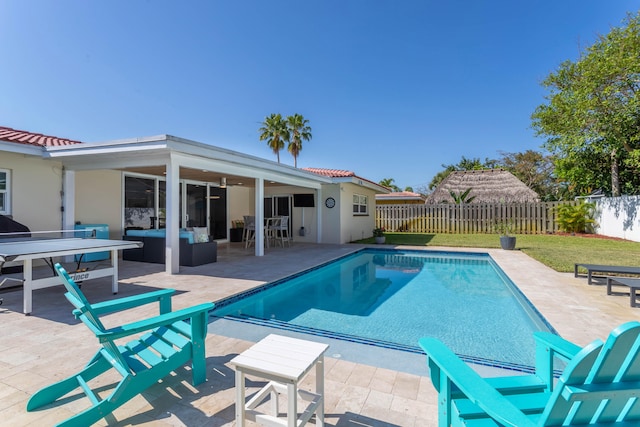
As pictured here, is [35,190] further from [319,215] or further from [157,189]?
[319,215]

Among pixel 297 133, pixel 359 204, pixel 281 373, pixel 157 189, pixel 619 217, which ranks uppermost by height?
A: pixel 297 133

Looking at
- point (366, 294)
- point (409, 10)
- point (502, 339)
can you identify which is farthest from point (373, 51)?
point (502, 339)

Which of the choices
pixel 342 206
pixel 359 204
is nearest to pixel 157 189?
pixel 342 206

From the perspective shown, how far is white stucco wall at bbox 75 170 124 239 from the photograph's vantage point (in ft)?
30.6

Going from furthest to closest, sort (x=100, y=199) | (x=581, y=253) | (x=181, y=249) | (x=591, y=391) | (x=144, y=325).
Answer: (x=581, y=253) → (x=100, y=199) → (x=181, y=249) → (x=144, y=325) → (x=591, y=391)

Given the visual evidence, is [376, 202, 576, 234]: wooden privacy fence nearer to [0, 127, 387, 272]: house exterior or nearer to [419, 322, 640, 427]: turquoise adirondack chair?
[0, 127, 387, 272]: house exterior

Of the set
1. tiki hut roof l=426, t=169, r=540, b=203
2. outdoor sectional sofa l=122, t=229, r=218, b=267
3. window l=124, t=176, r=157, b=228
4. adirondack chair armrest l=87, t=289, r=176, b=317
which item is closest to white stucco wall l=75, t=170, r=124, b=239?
window l=124, t=176, r=157, b=228

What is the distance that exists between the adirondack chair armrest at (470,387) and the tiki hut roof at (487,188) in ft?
79.8

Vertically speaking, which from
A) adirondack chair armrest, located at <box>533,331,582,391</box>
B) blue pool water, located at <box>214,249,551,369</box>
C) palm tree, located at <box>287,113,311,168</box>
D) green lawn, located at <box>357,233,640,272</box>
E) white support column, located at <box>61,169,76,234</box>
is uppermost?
palm tree, located at <box>287,113,311,168</box>

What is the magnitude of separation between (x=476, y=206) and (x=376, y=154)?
9667mm

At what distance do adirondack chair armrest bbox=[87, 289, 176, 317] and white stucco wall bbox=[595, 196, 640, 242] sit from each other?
17.5 m

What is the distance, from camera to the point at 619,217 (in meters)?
13.9

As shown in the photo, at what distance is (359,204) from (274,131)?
14678 mm

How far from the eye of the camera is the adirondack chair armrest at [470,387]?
4.14 ft
